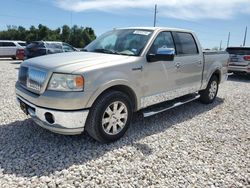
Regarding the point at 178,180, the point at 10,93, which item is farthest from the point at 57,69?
the point at 10,93

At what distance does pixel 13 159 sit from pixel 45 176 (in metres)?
0.64

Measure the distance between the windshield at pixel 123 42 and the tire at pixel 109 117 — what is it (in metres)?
0.86

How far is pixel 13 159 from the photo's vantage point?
131 inches

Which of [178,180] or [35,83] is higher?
[35,83]

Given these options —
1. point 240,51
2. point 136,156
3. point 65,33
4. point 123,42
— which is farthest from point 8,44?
point 65,33

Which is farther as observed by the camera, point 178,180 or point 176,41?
point 176,41

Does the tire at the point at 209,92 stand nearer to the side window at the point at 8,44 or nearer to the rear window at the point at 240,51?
the rear window at the point at 240,51

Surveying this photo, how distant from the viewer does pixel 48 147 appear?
3684 millimetres

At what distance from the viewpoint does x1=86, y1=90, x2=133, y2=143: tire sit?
3.55 m

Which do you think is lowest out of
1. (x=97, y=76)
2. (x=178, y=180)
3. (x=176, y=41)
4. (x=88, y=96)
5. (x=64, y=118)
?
(x=178, y=180)

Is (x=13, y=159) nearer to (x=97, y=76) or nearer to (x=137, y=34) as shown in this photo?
(x=97, y=76)

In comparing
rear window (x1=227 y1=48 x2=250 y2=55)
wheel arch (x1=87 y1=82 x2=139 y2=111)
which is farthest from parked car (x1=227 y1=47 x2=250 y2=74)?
wheel arch (x1=87 y1=82 x2=139 y2=111)

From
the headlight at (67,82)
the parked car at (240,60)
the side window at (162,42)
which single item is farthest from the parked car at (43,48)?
the headlight at (67,82)

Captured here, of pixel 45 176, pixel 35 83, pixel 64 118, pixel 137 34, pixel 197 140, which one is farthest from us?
pixel 137 34
